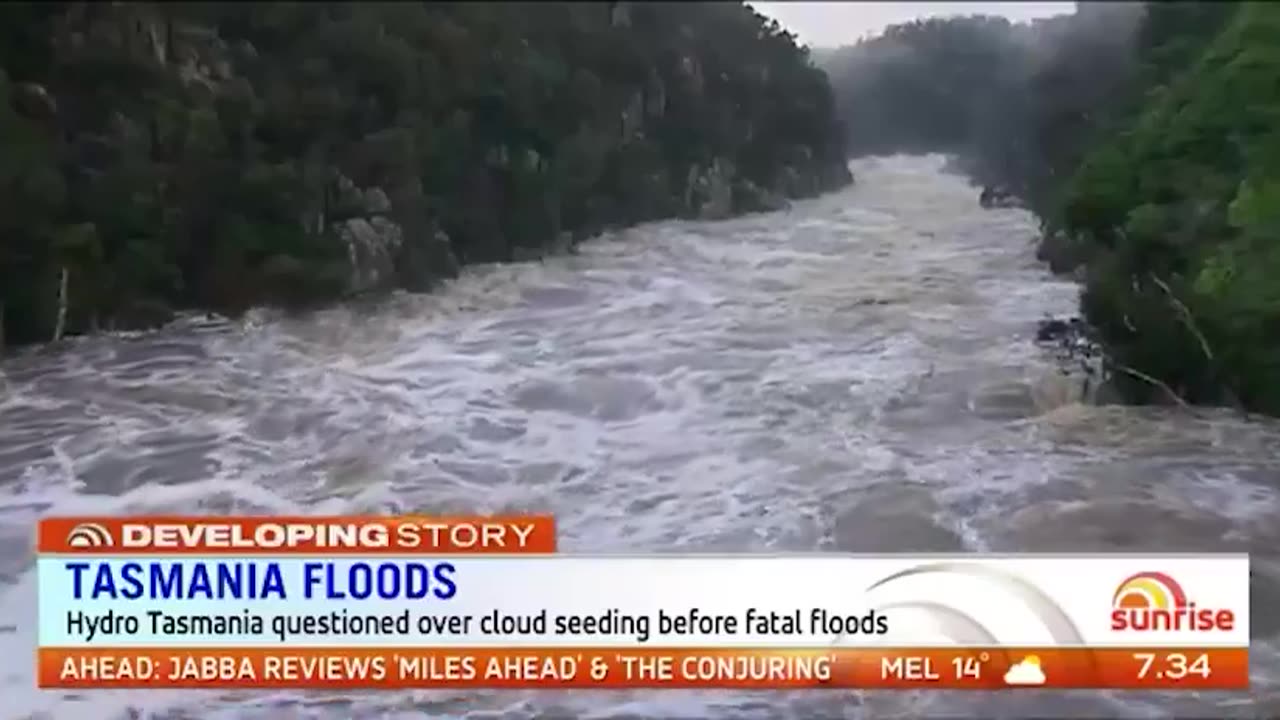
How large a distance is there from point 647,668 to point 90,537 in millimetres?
837

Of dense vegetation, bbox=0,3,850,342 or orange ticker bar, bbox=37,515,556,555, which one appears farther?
dense vegetation, bbox=0,3,850,342

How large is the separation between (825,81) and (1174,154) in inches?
46.5

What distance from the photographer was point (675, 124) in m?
4.73

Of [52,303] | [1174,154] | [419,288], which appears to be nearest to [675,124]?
[419,288]

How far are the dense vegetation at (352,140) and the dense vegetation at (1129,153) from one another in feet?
1.09

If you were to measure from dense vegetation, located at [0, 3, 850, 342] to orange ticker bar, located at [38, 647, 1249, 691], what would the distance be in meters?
1.98

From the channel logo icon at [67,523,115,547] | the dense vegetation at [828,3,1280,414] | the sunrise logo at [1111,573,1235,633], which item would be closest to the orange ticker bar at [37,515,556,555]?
the channel logo icon at [67,523,115,547]

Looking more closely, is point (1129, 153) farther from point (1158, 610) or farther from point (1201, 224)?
point (1158, 610)

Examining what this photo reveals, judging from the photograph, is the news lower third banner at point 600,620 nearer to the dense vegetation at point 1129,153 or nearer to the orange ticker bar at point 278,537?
the orange ticker bar at point 278,537

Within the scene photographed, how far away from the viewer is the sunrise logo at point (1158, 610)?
1874 millimetres

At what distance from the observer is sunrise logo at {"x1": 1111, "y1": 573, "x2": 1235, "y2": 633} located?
6.15 feet

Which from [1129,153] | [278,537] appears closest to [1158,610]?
[278,537]

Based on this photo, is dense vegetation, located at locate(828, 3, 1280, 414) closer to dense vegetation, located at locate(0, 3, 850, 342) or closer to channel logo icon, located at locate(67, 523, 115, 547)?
dense vegetation, located at locate(0, 3, 850, 342)

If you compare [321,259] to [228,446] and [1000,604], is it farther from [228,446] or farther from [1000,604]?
[1000,604]
